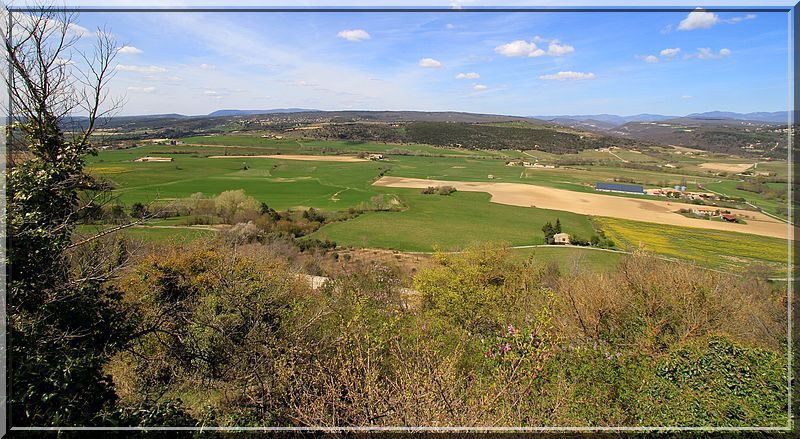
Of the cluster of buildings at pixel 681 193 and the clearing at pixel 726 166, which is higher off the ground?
the clearing at pixel 726 166

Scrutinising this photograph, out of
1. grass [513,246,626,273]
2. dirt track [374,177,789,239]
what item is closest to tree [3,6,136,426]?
grass [513,246,626,273]

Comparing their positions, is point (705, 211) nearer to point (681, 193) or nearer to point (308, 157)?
point (681, 193)

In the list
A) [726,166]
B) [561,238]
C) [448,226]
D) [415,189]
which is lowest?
[561,238]

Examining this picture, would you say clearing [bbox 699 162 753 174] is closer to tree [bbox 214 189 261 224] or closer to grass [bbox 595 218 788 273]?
grass [bbox 595 218 788 273]

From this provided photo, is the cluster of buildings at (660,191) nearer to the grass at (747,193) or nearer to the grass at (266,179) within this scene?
the grass at (747,193)

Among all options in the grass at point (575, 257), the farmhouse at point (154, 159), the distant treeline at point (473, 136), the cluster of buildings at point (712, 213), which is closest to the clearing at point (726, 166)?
the cluster of buildings at point (712, 213)

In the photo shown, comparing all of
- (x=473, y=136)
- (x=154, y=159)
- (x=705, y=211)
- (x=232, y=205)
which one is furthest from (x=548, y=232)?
(x=154, y=159)
